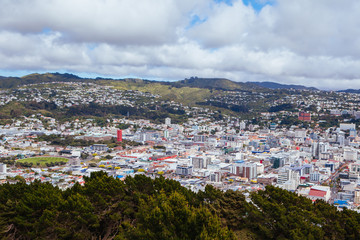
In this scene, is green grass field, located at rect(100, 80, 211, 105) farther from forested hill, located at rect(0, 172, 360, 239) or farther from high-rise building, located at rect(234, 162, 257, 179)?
forested hill, located at rect(0, 172, 360, 239)

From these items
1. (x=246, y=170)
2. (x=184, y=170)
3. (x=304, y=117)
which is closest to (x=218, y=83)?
(x=304, y=117)

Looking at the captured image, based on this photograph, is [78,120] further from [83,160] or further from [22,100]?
[83,160]

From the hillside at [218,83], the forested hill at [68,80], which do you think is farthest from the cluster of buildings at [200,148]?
the hillside at [218,83]

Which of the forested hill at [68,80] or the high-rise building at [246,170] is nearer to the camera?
the high-rise building at [246,170]

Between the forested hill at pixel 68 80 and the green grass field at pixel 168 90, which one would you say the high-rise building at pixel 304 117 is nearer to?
the green grass field at pixel 168 90

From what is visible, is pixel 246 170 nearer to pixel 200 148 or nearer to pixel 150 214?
pixel 200 148

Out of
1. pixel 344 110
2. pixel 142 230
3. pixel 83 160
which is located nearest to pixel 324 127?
pixel 344 110

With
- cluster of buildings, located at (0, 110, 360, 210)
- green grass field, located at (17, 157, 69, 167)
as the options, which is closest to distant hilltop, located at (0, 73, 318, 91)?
cluster of buildings, located at (0, 110, 360, 210)

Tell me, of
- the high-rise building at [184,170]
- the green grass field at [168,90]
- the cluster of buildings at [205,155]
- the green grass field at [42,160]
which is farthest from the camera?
the green grass field at [168,90]

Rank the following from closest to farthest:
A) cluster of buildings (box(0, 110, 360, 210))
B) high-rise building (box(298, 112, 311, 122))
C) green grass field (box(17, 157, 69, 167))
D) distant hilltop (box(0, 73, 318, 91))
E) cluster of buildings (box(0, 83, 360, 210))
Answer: cluster of buildings (box(0, 110, 360, 210)) < cluster of buildings (box(0, 83, 360, 210)) < green grass field (box(17, 157, 69, 167)) < high-rise building (box(298, 112, 311, 122)) < distant hilltop (box(0, 73, 318, 91))
